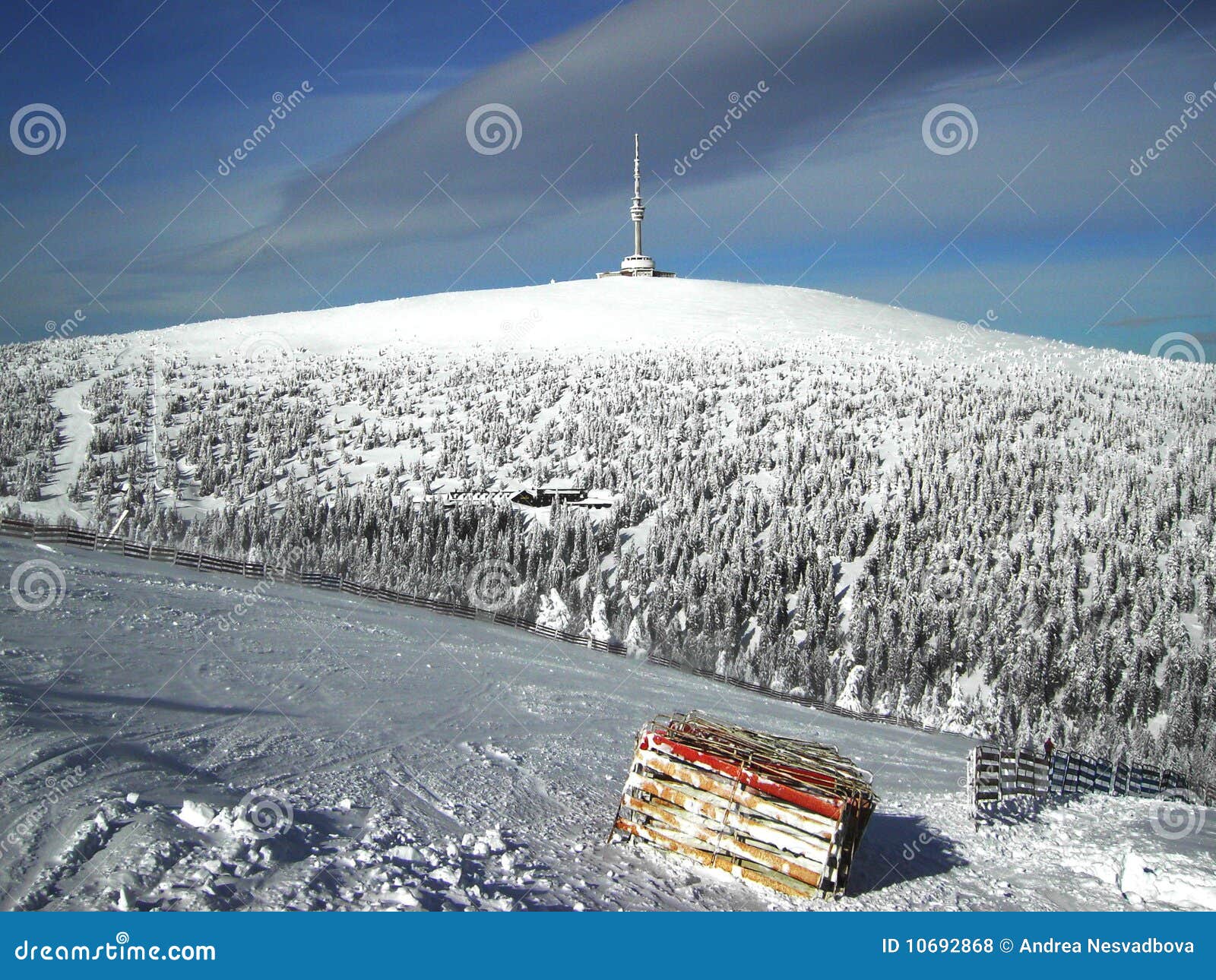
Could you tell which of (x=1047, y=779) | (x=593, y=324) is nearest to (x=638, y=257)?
(x=593, y=324)

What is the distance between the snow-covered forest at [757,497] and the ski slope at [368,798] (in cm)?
2051

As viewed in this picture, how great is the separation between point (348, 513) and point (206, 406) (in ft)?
97.6

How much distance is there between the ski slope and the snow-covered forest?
20.5 m

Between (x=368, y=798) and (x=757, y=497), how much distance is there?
2266 inches

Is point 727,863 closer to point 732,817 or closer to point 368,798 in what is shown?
point 732,817

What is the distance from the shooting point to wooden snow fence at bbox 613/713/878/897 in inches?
362

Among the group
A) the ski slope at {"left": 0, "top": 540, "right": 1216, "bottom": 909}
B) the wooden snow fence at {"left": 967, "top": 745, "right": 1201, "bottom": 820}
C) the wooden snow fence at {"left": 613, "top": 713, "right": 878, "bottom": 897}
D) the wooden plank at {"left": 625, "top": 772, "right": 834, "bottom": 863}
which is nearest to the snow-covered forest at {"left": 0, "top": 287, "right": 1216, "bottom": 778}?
the wooden snow fence at {"left": 967, "top": 745, "right": 1201, "bottom": 820}

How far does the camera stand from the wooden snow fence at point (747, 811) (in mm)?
9203

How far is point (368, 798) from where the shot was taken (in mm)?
9961

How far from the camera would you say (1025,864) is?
12.1 metres

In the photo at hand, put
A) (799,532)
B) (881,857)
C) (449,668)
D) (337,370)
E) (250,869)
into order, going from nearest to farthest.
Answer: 1. (250,869)
2. (881,857)
3. (449,668)
4. (799,532)
5. (337,370)

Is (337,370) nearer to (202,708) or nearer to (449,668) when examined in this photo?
(449,668)

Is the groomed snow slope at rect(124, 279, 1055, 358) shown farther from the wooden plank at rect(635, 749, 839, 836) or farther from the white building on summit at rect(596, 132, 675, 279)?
the wooden plank at rect(635, 749, 839, 836)

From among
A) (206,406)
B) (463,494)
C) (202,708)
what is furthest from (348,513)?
(202,708)
